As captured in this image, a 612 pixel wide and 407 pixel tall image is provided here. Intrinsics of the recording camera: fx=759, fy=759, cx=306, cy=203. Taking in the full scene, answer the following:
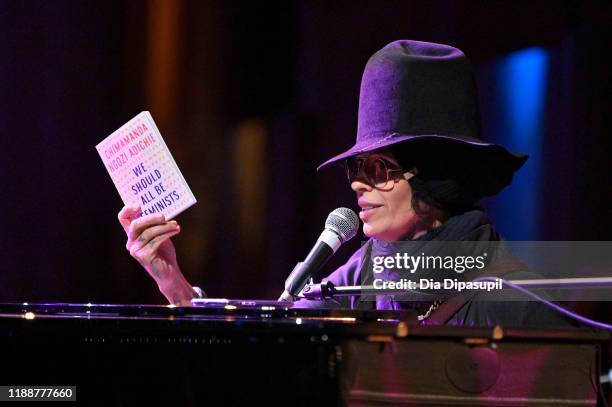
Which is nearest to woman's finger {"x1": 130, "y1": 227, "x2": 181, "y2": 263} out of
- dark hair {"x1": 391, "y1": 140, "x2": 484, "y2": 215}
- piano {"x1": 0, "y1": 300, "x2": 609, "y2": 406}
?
dark hair {"x1": 391, "y1": 140, "x2": 484, "y2": 215}

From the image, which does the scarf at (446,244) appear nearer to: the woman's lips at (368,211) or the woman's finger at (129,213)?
the woman's lips at (368,211)

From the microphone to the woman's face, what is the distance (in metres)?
0.07

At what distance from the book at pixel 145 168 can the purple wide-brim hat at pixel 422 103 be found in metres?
0.41

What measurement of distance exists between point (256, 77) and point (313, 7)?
0.40 m

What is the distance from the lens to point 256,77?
3320 mm

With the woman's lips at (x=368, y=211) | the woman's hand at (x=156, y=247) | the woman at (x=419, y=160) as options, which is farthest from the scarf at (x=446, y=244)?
the woman's hand at (x=156, y=247)

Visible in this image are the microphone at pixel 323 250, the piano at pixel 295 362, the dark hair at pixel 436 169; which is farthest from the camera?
the dark hair at pixel 436 169

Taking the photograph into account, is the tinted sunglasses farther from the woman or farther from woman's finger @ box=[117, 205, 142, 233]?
woman's finger @ box=[117, 205, 142, 233]

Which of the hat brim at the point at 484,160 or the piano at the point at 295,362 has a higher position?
the hat brim at the point at 484,160

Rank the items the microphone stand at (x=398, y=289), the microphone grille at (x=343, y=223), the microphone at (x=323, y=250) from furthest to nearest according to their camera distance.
A: the microphone grille at (x=343, y=223), the microphone at (x=323, y=250), the microphone stand at (x=398, y=289)

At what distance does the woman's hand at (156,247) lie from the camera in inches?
75.2

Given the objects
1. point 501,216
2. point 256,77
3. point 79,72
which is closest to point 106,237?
point 79,72

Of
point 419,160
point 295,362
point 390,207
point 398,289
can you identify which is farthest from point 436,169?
point 295,362

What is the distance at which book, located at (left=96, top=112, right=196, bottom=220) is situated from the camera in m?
1.83
